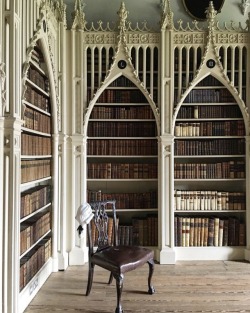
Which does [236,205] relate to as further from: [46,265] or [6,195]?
[6,195]

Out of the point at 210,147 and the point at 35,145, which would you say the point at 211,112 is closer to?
the point at 210,147

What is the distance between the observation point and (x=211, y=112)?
452 cm

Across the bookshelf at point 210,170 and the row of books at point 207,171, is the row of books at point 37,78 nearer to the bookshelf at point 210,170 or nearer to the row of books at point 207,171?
the bookshelf at point 210,170

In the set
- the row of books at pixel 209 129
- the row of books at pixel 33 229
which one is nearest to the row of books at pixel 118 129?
the row of books at pixel 209 129

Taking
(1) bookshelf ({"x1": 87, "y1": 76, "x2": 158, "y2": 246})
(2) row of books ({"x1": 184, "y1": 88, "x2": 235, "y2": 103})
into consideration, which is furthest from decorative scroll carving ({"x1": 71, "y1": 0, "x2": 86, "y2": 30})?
(2) row of books ({"x1": 184, "y1": 88, "x2": 235, "y2": 103})

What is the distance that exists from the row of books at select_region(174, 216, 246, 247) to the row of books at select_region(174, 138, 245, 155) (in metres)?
0.87

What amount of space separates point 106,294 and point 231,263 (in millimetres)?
1808

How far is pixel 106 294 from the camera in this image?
11.2 feet

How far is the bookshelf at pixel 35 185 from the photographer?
3.09 m

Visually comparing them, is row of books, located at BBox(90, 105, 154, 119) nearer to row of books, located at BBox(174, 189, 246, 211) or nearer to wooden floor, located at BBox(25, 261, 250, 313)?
row of books, located at BBox(174, 189, 246, 211)

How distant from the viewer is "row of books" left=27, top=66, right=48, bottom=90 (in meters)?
3.42

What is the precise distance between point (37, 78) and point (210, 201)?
104 inches

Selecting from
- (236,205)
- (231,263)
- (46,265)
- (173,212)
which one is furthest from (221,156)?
(46,265)

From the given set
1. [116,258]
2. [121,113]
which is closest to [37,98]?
[121,113]
